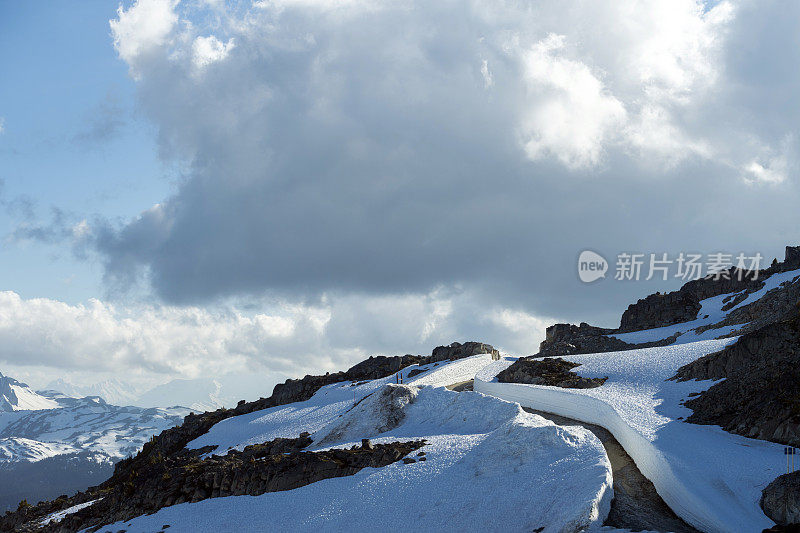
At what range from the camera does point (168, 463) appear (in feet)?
153

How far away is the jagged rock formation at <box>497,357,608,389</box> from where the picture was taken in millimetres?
47156

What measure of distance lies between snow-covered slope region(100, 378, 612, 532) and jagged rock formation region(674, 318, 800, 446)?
290 inches

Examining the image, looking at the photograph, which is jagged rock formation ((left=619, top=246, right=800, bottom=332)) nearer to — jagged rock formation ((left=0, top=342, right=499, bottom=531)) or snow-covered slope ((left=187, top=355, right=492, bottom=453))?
jagged rock formation ((left=0, top=342, right=499, bottom=531))

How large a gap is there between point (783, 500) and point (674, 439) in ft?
30.9

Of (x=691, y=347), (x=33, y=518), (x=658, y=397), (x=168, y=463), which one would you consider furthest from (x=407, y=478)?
(x=33, y=518)

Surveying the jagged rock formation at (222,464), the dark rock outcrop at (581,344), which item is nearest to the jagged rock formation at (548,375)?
the dark rock outcrop at (581,344)

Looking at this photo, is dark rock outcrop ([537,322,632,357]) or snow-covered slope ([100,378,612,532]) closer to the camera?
snow-covered slope ([100,378,612,532])

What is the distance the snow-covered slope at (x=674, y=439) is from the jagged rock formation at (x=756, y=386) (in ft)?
2.89

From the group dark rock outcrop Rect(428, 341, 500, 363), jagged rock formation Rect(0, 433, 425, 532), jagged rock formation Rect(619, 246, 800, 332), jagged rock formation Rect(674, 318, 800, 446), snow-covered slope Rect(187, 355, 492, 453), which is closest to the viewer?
jagged rock formation Rect(674, 318, 800, 446)

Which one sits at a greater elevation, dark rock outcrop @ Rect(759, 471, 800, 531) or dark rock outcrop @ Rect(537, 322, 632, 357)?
dark rock outcrop @ Rect(537, 322, 632, 357)

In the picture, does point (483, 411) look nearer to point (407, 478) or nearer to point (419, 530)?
point (407, 478)

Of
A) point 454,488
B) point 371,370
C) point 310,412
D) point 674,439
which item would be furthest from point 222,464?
point 371,370

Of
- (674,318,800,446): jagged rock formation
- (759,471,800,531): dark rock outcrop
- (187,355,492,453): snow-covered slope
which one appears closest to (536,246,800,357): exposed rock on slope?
(187,355,492,453): snow-covered slope

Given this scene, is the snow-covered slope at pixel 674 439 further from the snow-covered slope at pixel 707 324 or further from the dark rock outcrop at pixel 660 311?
the dark rock outcrop at pixel 660 311
